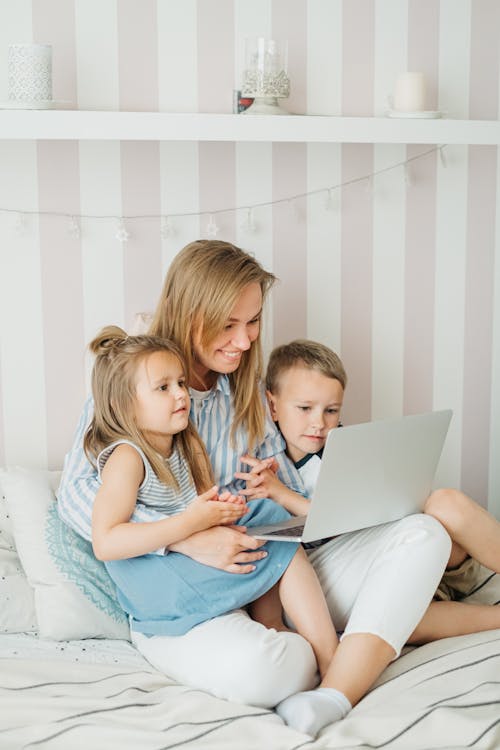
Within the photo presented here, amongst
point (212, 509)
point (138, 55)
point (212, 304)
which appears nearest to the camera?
point (212, 509)

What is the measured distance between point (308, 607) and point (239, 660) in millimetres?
206

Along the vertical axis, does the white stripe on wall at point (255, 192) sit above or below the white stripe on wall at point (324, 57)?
below

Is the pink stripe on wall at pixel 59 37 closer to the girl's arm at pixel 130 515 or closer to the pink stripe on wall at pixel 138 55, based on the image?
the pink stripe on wall at pixel 138 55

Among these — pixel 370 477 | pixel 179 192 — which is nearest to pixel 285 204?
pixel 179 192

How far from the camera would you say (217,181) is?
2.41m

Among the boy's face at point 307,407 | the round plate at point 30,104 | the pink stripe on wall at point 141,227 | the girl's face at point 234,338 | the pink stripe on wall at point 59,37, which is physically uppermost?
the pink stripe on wall at point 59,37

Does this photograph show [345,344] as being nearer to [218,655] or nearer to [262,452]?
[262,452]

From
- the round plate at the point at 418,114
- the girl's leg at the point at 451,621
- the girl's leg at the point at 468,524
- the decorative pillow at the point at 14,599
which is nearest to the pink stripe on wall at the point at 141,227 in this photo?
the round plate at the point at 418,114

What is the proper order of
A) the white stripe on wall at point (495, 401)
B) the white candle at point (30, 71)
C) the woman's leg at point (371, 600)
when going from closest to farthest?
the woman's leg at point (371, 600) < the white candle at point (30, 71) < the white stripe on wall at point (495, 401)

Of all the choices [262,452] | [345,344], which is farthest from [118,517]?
[345,344]

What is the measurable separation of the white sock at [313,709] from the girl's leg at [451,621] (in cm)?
32

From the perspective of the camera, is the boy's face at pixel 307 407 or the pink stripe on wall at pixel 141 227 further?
the pink stripe on wall at pixel 141 227

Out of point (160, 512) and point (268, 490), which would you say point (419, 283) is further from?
point (160, 512)

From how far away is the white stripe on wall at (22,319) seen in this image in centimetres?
232
